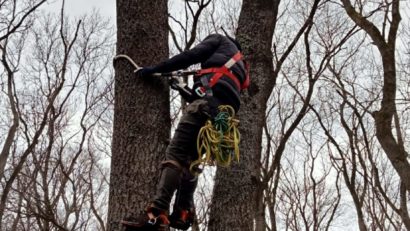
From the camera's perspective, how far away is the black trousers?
2.65m

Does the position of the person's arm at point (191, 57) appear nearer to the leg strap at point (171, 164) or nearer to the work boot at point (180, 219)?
the leg strap at point (171, 164)

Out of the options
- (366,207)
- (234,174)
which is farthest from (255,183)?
(366,207)

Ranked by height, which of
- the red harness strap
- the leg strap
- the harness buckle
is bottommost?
the leg strap

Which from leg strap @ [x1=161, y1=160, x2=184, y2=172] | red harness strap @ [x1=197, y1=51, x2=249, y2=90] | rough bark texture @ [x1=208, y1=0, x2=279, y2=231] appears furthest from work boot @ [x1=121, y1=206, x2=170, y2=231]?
rough bark texture @ [x1=208, y1=0, x2=279, y2=231]

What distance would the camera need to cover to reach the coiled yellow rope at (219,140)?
2.88 metres

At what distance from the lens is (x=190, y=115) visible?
2932 millimetres

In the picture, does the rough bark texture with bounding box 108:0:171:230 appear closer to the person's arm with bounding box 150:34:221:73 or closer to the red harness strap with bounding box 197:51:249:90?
the person's arm with bounding box 150:34:221:73

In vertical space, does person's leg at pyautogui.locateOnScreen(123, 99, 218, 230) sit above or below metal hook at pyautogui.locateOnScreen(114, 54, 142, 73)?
below

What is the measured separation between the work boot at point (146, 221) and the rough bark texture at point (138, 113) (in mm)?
56

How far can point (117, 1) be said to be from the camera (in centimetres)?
326

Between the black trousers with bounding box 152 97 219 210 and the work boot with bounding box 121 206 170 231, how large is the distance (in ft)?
0.13

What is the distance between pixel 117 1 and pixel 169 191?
4.75 ft

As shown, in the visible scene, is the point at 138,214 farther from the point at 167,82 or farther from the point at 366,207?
the point at 366,207

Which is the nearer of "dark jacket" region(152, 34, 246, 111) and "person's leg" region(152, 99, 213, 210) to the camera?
"person's leg" region(152, 99, 213, 210)
